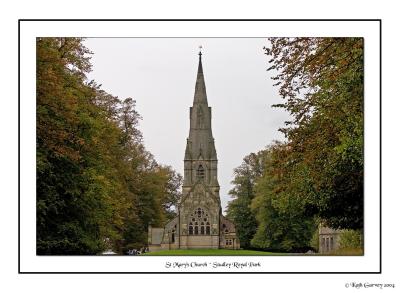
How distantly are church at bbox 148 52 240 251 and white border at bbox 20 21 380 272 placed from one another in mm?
43373

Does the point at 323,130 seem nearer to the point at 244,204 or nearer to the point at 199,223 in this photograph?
the point at 244,204

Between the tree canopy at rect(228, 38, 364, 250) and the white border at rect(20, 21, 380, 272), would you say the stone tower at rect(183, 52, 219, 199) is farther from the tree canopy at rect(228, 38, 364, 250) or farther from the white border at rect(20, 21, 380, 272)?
the white border at rect(20, 21, 380, 272)

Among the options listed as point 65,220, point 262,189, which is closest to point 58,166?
point 65,220

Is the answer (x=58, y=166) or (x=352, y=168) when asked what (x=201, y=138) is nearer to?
(x=58, y=166)

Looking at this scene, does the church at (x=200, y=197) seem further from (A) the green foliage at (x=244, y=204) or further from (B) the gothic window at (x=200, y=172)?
(A) the green foliage at (x=244, y=204)

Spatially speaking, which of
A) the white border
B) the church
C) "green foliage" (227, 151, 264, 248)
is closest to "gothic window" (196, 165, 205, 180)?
the church

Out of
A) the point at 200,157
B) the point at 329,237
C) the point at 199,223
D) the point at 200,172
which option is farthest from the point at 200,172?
the point at 329,237

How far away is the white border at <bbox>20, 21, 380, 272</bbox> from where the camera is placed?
19.6m

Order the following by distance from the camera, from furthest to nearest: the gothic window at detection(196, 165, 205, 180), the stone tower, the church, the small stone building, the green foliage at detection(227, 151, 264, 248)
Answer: the gothic window at detection(196, 165, 205, 180) < the stone tower < the church < the green foliage at detection(227, 151, 264, 248) < the small stone building

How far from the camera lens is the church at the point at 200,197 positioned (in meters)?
65.8

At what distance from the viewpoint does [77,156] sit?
27.1 m

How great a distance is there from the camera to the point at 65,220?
3008 cm
